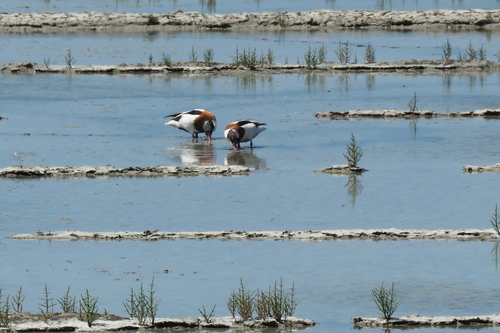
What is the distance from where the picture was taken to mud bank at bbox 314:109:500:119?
74.3 feet

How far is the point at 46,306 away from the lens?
32.3 ft

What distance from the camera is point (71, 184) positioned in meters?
16.5

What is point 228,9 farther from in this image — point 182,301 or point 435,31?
point 182,301

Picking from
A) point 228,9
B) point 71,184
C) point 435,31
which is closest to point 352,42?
point 435,31

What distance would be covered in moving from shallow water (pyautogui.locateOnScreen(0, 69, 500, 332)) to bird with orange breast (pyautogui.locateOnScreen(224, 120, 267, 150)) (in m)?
0.25

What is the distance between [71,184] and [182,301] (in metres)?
6.50

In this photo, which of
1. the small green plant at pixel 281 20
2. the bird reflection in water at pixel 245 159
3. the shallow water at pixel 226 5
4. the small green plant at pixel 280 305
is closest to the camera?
the small green plant at pixel 280 305

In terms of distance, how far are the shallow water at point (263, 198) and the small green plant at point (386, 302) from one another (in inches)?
5.2

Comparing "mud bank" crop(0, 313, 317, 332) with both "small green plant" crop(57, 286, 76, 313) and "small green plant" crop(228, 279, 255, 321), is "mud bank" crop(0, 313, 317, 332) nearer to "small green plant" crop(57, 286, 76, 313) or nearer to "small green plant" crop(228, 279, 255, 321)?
"small green plant" crop(228, 279, 255, 321)

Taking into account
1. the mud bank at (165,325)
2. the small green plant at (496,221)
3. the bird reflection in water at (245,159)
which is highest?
the bird reflection in water at (245,159)

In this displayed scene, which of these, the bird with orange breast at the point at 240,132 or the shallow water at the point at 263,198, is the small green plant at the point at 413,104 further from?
the bird with orange breast at the point at 240,132

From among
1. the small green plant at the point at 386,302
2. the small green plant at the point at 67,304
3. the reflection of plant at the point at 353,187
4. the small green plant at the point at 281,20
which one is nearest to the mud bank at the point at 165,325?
the small green plant at the point at 67,304

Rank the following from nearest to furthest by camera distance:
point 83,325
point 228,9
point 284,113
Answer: point 83,325, point 284,113, point 228,9

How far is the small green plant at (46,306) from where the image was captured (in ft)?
31.7
